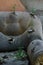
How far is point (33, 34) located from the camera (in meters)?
2.35

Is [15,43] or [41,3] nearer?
[15,43]

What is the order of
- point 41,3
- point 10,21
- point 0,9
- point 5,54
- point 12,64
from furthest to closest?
point 41,3, point 0,9, point 10,21, point 5,54, point 12,64

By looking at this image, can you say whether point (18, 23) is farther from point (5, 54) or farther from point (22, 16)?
point (5, 54)

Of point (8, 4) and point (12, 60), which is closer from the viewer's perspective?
point (12, 60)

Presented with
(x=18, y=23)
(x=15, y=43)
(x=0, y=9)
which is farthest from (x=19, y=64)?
(x=0, y=9)

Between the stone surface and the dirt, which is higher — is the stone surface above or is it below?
below

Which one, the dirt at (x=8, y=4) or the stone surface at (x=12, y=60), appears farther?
the dirt at (x=8, y=4)

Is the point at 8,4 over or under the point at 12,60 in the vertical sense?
over

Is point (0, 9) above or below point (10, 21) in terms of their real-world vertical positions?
above

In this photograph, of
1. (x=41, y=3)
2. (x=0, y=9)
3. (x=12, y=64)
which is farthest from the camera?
(x=41, y=3)

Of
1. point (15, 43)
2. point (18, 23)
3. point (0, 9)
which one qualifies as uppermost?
point (0, 9)

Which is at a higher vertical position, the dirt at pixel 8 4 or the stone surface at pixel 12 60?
the dirt at pixel 8 4

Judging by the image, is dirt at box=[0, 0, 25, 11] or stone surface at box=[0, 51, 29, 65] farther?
dirt at box=[0, 0, 25, 11]

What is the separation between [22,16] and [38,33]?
35 centimetres
